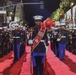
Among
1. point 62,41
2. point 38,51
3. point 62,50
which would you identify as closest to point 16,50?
point 62,50

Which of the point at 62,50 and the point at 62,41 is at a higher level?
the point at 62,41

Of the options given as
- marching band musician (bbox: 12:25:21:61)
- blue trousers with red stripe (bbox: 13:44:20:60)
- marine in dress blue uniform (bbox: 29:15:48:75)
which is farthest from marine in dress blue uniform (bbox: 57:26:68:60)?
marine in dress blue uniform (bbox: 29:15:48:75)

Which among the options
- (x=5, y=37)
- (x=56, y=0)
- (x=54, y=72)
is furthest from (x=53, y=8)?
(x=54, y=72)

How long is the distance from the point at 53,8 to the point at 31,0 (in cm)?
635

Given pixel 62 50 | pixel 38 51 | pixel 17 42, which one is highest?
pixel 38 51

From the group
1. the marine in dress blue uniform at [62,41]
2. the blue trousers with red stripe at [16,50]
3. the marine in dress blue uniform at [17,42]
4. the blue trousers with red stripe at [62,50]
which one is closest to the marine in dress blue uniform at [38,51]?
the marine in dress blue uniform at [62,41]

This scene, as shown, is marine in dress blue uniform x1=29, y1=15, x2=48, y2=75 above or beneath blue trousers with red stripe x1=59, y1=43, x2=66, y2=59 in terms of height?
above

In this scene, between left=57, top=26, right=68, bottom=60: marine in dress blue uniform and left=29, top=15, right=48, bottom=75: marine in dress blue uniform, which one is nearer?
left=29, top=15, right=48, bottom=75: marine in dress blue uniform

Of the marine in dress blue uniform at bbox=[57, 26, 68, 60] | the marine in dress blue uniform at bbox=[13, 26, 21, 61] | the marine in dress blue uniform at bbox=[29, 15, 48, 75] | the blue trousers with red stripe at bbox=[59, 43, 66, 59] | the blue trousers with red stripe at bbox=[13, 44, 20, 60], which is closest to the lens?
the marine in dress blue uniform at bbox=[29, 15, 48, 75]

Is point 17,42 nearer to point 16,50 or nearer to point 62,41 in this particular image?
point 16,50

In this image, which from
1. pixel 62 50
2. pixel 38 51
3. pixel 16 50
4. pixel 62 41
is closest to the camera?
pixel 38 51

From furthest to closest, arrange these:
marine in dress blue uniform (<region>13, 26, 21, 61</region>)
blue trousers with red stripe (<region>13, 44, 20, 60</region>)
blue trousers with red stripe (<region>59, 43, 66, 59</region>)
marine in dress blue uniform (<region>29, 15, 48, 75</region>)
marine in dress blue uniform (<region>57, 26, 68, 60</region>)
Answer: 1. blue trousers with red stripe (<region>13, 44, 20, 60</region>)
2. blue trousers with red stripe (<region>59, 43, 66, 59</region>)
3. marine in dress blue uniform (<region>13, 26, 21, 61</region>)
4. marine in dress blue uniform (<region>57, 26, 68, 60</region>)
5. marine in dress blue uniform (<region>29, 15, 48, 75</region>)

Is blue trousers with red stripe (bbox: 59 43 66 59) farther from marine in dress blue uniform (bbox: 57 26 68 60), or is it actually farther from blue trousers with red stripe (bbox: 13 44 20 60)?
blue trousers with red stripe (bbox: 13 44 20 60)

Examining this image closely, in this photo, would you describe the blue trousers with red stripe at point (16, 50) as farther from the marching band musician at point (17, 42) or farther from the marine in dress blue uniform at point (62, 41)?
the marine in dress blue uniform at point (62, 41)
